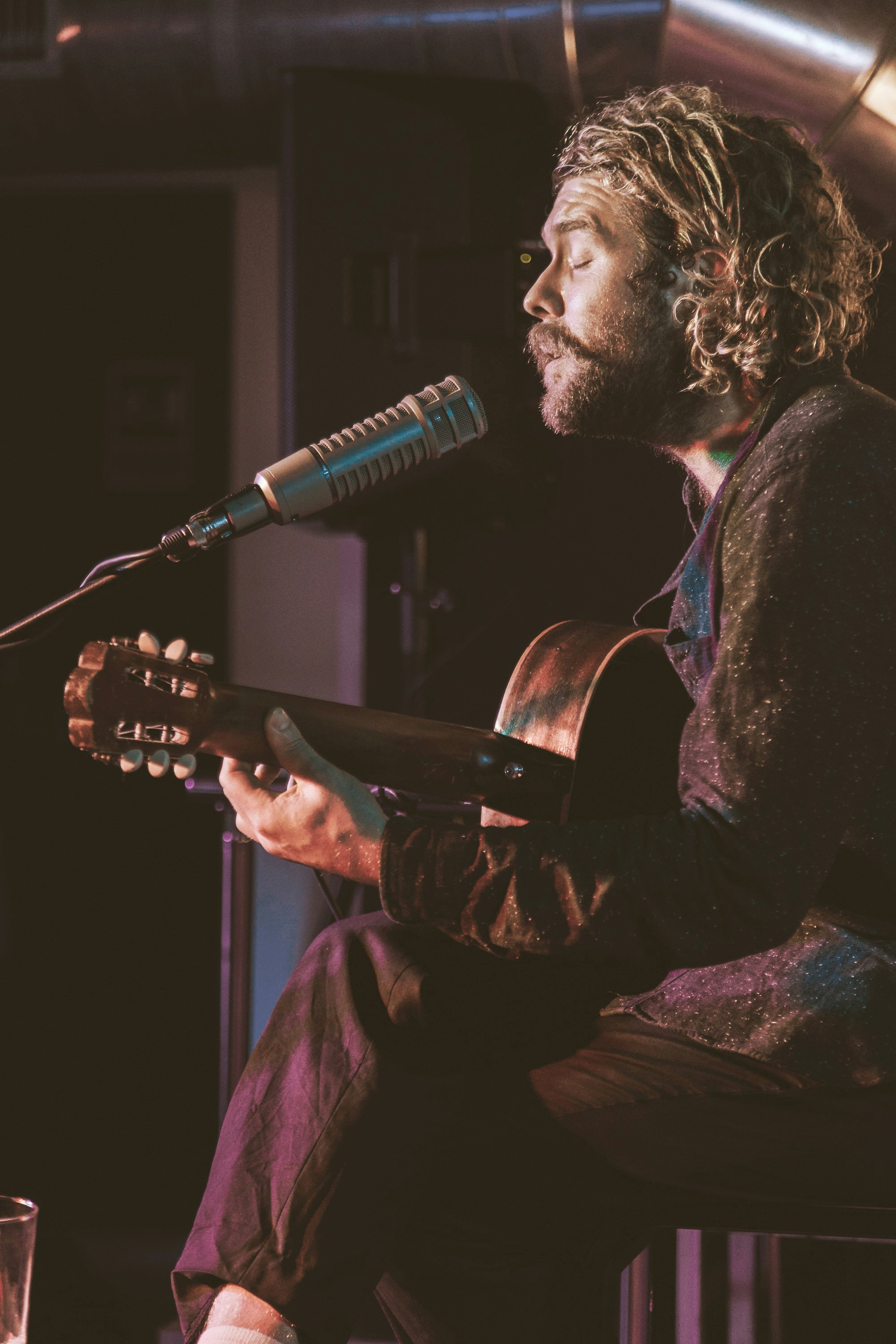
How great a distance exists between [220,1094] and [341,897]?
0.53 m

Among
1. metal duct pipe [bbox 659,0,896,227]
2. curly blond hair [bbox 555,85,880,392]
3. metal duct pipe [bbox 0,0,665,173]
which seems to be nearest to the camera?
curly blond hair [bbox 555,85,880,392]

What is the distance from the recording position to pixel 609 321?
1505 millimetres

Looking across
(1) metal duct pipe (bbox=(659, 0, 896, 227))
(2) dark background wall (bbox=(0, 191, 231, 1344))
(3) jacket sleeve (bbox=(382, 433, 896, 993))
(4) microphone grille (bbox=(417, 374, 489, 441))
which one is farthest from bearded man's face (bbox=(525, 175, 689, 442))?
(2) dark background wall (bbox=(0, 191, 231, 1344))

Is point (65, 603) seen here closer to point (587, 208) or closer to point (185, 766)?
point (185, 766)

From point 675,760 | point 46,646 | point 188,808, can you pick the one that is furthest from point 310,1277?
point 46,646

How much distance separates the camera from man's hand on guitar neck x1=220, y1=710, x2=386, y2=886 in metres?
1.21

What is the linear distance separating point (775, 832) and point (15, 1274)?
41.5 inches

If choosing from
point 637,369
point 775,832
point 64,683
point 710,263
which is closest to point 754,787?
point 775,832

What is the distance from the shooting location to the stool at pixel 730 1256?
4.08 ft

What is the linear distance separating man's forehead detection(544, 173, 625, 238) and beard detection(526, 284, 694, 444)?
3.9 inches

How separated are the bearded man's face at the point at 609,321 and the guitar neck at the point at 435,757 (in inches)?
17.6

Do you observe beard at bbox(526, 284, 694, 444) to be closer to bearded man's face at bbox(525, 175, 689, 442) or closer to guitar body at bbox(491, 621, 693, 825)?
bearded man's face at bbox(525, 175, 689, 442)

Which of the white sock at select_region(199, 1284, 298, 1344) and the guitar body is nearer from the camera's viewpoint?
the white sock at select_region(199, 1284, 298, 1344)

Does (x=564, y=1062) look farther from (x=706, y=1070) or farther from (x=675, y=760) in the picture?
(x=675, y=760)
